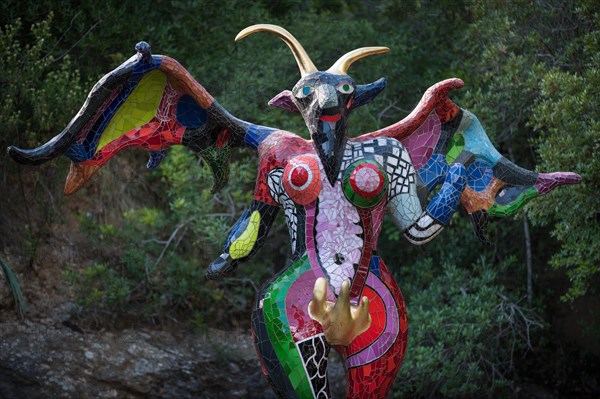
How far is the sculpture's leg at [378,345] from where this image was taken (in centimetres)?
532

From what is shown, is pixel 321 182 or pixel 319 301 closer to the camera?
pixel 319 301

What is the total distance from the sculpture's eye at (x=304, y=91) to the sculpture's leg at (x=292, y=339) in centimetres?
86

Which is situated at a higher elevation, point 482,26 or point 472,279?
point 482,26

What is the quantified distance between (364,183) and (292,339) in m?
0.89

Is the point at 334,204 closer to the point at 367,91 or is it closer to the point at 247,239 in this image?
the point at 247,239

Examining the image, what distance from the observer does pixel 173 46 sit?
937 centimetres

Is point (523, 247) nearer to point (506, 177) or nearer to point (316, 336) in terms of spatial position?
point (506, 177)

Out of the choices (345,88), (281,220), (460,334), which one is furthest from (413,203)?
(281,220)

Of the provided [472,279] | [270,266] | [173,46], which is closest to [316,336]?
[472,279]

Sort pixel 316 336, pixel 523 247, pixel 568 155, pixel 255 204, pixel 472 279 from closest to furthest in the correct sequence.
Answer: pixel 316 336, pixel 255 204, pixel 568 155, pixel 472 279, pixel 523 247

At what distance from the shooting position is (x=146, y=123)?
5605 mm

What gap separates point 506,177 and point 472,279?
8.92 ft

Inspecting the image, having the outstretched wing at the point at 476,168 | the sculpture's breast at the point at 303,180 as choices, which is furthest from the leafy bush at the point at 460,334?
the sculpture's breast at the point at 303,180

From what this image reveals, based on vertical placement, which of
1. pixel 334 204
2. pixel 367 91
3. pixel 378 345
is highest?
pixel 367 91
